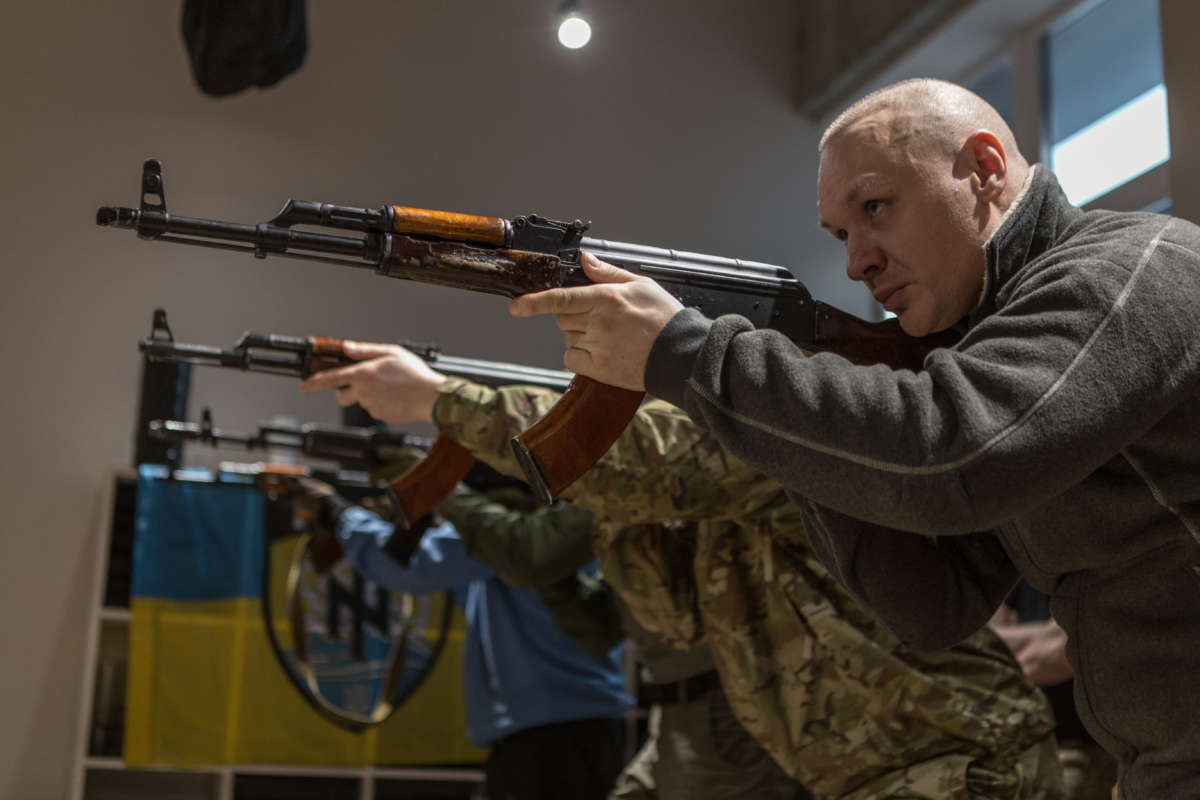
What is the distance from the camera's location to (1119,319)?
3.59ft

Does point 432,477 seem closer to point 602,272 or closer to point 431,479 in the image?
point 431,479

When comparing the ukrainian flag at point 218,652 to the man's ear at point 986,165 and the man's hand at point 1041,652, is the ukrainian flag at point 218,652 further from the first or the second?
the man's ear at point 986,165

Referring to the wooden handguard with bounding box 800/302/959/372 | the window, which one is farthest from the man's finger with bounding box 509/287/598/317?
the window

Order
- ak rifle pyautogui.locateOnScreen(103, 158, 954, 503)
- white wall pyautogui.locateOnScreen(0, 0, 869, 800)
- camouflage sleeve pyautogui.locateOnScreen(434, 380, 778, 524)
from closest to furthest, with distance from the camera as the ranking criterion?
ak rifle pyautogui.locateOnScreen(103, 158, 954, 503), camouflage sleeve pyautogui.locateOnScreen(434, 380, 778, 524), white wall pyautogui.locateOnScreen(0, 0, 869, 800)

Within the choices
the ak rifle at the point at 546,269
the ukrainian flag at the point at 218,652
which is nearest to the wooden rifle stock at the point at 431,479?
the ak rifle at the point at 546,269

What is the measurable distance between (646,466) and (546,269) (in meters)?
0.75

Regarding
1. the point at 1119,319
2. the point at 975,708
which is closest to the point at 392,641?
the point at 975,708

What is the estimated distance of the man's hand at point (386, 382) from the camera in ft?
8.45

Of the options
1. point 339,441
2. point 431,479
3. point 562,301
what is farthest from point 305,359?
point 562,301

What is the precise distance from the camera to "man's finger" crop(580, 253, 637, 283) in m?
1.44

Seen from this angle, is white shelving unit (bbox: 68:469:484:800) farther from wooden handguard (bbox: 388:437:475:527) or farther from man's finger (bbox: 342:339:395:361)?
wooden handguard (bbox: 388:437:475:527)

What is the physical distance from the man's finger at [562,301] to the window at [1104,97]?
3.08 meters

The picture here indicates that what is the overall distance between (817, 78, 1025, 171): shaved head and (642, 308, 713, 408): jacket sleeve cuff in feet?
1.25

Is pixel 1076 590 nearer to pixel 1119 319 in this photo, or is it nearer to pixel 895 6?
pixel 1119 319
